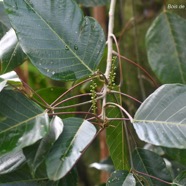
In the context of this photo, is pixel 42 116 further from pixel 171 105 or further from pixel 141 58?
pixel 141 58

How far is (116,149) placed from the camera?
0.87 metres

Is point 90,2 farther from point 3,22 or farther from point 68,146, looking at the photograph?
point 68,146

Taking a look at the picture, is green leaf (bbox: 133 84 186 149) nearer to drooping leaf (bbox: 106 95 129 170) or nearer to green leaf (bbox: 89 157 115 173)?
drooping leaf (bbox: 106 95 129 170)

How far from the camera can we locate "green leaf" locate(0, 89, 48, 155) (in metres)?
0.59

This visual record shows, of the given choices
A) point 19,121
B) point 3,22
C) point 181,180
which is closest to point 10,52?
point 3,22

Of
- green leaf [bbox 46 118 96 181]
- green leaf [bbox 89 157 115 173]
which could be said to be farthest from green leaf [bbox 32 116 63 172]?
green leaf [bbox 89 157 115 173]

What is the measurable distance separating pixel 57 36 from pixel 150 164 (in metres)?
0.29

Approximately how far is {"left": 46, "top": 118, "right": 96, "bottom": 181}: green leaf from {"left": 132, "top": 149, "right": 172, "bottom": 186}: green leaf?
21 centimetres

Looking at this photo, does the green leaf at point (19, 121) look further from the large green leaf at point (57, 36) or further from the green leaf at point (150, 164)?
the green leaf at point (150, 164)

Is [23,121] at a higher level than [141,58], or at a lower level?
higher

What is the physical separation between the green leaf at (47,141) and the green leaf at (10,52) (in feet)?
0.85

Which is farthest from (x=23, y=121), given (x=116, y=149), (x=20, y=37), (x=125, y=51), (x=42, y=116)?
(x=125, y=51)

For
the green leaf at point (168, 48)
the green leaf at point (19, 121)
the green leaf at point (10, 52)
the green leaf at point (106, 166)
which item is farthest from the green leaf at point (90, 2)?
the green leaf at point (19, 121)

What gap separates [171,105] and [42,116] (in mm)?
193
